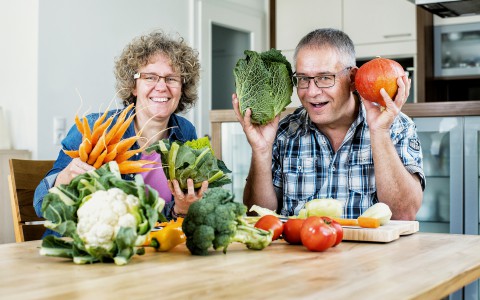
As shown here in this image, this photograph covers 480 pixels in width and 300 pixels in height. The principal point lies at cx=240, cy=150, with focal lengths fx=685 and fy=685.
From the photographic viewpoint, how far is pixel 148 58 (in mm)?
2543

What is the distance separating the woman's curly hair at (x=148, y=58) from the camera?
2.54 meters

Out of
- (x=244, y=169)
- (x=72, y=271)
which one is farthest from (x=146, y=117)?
(x=72, y=271)

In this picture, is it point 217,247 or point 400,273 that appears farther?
point 217,247

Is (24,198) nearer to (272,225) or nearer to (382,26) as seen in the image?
(272,225)

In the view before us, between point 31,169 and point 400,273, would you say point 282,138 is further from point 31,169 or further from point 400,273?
point 400,273

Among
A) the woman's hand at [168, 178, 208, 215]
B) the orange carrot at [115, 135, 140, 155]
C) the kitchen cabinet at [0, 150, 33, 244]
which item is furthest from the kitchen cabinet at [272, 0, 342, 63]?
the orange carrot at [115, 135, 140, 155]

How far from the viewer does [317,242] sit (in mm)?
1595

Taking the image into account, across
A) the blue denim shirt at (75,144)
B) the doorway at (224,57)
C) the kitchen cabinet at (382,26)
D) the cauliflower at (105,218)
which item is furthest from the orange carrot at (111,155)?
the doorway at (224,57)

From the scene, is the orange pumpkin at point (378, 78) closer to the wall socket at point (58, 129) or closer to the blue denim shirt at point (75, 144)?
the blue denim shirt at point (75, 144)

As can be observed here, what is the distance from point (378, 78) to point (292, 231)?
2.05ft

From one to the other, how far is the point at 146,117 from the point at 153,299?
5.14ft

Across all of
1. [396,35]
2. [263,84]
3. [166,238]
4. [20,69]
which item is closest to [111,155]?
[166,238]

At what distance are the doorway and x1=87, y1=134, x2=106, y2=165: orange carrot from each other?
3.84 meters

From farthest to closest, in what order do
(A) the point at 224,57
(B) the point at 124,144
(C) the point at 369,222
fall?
(A) the point at 224,57 < (B) the point at 124,144 < (C) the point at 369,222
